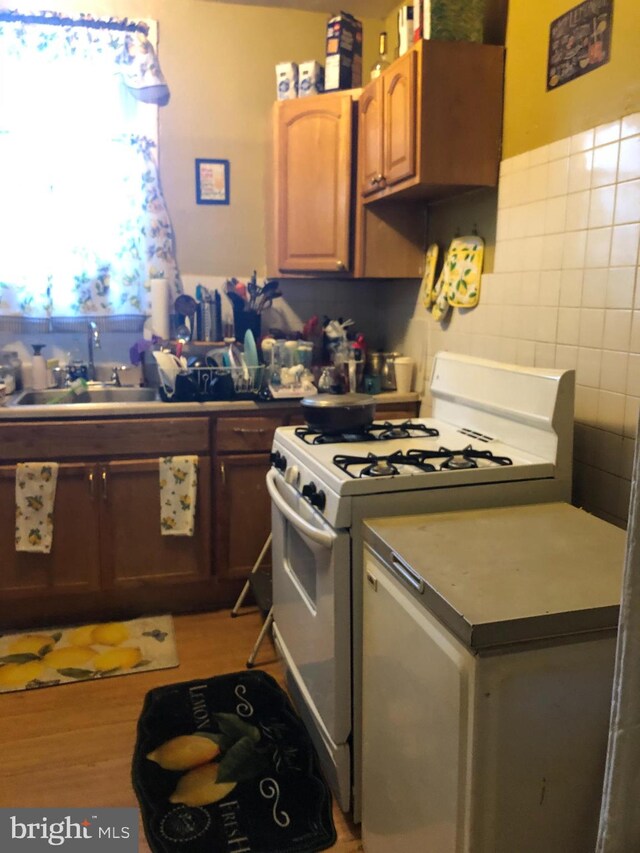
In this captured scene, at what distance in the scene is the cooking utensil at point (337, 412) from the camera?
2.05 meters

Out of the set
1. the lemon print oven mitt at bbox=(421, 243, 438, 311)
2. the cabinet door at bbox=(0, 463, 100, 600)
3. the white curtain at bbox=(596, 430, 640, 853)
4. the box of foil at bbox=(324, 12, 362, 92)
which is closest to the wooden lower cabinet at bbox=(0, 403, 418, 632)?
the cabinet door at bbox=(0, 463, 100, 600)

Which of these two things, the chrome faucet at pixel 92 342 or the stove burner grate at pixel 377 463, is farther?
the chrome faucet at pixel 92 342

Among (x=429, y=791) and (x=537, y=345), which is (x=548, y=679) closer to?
(x=429, y=791)

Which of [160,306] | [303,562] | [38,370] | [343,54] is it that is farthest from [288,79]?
[303,562]

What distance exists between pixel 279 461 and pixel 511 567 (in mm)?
986

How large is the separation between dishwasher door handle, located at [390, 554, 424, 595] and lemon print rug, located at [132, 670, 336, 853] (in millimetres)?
810

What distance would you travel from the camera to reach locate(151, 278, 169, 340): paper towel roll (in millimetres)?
3012

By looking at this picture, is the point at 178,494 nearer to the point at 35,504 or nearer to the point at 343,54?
the point at 35,504

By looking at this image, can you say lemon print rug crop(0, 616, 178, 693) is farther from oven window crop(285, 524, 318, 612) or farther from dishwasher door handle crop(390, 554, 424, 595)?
dishwasher door handle crop(390, 554, 424, 595)

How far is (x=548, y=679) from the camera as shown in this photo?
109 centimetres

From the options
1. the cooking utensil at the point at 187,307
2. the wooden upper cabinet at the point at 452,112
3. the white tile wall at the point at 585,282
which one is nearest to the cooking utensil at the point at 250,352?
the cooking utensil at the point at 187,307

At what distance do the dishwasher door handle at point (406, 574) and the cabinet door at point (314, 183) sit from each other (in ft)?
5.87

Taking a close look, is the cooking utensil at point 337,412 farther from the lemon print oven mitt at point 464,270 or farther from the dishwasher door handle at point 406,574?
the dishwasher door handle at point 406,574

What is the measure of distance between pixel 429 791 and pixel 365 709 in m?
0.38
